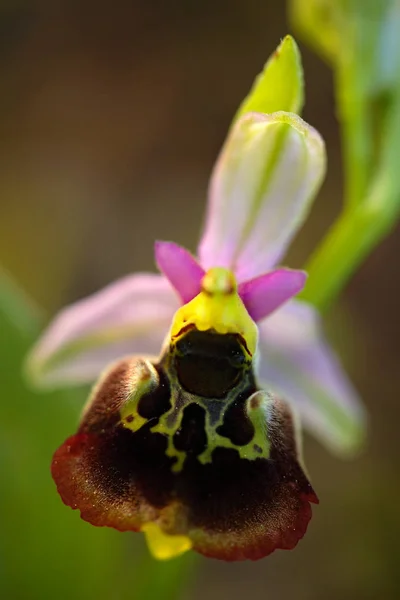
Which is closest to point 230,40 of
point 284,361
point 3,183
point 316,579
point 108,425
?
point 3,183

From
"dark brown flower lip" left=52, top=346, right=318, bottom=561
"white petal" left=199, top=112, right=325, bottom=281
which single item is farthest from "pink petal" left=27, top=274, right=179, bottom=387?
"dark brown flower lip" left=52, top=346, right=318, bottom=561

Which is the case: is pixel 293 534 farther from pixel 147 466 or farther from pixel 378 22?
pixel 378 22

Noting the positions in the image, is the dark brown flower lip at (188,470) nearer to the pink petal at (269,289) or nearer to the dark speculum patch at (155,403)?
the dark speculum patch at (155,403)

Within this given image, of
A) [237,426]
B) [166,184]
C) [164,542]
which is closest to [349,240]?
[237,426]

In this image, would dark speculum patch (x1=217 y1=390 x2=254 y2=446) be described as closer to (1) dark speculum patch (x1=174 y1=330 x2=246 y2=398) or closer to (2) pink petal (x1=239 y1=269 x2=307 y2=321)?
(1) dark speculum patch (x1=174 y1=330 x2=246 y2=398)

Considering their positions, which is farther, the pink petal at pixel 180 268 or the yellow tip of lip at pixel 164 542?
the pink petal at pixel 180 268

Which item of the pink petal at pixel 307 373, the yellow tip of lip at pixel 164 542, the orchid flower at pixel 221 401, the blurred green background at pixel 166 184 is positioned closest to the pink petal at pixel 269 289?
the orchid flower at pixel 221 401
